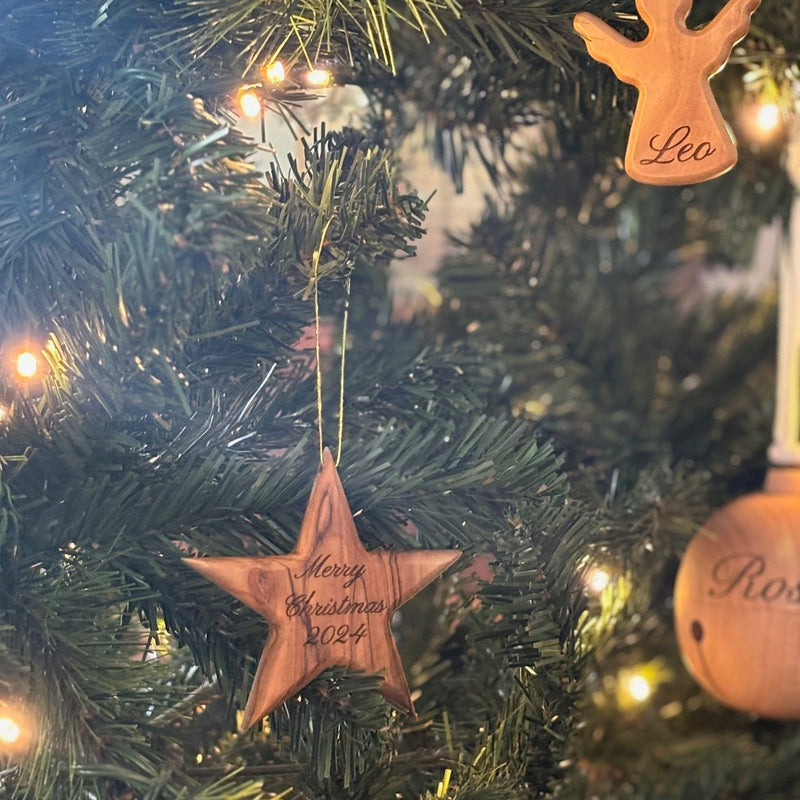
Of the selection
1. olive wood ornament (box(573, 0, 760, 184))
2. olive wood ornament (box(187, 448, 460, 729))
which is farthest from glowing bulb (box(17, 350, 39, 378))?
olive wood ornament (box(573, 0, 760, 184))

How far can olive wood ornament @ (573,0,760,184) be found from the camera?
417 mm

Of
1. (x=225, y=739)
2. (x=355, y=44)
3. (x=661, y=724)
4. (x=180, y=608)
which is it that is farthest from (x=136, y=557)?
(x=661, y=724)

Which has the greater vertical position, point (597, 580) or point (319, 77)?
point (319, 77)

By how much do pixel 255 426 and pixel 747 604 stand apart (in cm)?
31

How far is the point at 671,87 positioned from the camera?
422 mm

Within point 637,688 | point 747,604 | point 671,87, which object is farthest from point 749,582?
point 671,87

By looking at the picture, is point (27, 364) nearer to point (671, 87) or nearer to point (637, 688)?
point (671, 87)

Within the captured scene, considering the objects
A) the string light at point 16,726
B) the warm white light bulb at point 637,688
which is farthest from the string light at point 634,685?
the string light at point 16,726

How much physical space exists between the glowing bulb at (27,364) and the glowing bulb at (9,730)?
15 centimetres

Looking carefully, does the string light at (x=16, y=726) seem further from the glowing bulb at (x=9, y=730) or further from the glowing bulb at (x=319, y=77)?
the glowing bulb at (x=319, y=77)

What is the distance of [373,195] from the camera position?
1.39ft

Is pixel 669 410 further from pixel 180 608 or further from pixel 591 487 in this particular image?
pixel 180 608

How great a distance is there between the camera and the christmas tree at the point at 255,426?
41 cm

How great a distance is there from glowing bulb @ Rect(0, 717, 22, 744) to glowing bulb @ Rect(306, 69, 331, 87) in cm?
32
